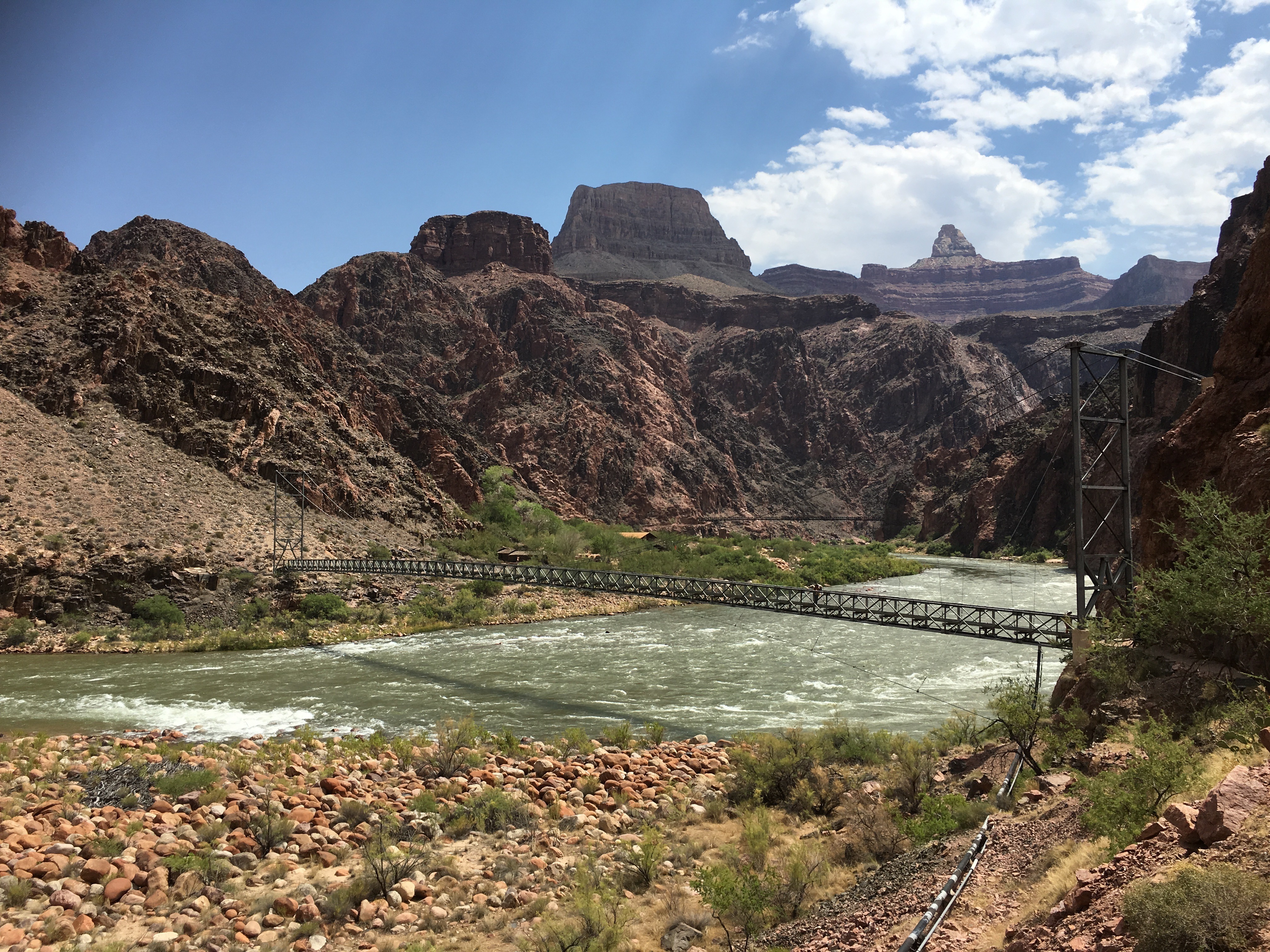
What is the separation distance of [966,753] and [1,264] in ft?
189

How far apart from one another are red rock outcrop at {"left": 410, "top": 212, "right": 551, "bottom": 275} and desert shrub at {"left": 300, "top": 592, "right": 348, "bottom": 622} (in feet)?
320

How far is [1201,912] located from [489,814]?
A: 350 inches

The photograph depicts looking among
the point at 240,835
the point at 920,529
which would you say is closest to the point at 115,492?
the point at 240,835

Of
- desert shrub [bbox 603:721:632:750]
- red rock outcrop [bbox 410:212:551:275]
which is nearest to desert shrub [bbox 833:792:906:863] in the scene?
desert shrub [bbox 603:721:632:750]

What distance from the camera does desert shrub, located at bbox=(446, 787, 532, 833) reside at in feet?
34.3

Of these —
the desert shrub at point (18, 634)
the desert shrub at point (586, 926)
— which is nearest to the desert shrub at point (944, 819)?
the desert shrub at point (586, 926)

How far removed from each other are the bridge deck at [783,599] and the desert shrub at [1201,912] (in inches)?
483

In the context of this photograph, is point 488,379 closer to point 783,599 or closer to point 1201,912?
point 783,599

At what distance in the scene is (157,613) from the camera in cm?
2934

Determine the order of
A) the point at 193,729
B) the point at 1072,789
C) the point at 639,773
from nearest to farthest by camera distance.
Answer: the point at 1072,789, the point at 639,773, the point at 193,729

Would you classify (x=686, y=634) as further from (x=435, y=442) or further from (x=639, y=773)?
(x=435, y=442)

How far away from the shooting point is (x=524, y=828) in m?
10.4

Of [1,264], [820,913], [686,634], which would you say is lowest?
[686,634]

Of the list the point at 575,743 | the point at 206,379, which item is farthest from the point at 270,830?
the point at 206,379
